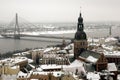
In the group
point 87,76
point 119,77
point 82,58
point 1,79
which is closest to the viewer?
point 1,79

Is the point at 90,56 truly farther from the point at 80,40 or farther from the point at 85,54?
the point at 80,40

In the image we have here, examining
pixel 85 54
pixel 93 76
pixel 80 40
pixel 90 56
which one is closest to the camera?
pixel 93 76

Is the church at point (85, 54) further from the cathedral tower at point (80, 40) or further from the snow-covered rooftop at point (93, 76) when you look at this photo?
the snow-covered rooftop at point (93, 76)

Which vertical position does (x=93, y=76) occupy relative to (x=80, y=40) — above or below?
below

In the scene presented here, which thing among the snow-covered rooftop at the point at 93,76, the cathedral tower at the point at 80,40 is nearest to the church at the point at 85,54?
the cathedral tower at the point at 80,40

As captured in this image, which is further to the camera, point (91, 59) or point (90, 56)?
point (90, 56)

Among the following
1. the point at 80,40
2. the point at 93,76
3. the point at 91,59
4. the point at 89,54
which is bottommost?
the point at 93,76

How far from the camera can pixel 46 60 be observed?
143ft

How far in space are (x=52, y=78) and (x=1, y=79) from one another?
4848 millimetres

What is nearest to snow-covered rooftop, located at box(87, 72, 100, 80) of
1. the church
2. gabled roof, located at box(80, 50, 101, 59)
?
the church

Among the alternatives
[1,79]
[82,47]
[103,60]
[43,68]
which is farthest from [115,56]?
[1,79]

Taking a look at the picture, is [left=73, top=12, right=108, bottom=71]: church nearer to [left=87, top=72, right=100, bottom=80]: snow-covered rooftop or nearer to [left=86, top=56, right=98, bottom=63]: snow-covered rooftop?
[left=86, top=56, right=98, bottom=63]: snow-covered rooftop

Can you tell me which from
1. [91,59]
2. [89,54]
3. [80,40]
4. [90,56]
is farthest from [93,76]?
[80,40]

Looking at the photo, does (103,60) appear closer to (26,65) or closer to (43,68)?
(43,68)
